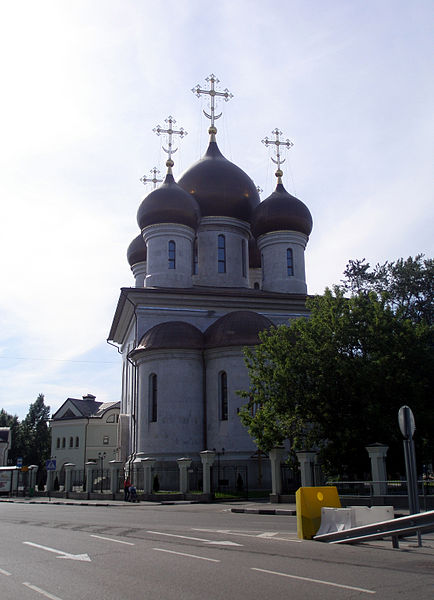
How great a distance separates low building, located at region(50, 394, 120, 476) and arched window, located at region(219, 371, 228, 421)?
24.2 metres

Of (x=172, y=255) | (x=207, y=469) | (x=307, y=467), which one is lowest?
(x=207, y=469)

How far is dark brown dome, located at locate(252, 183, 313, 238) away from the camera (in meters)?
35.9

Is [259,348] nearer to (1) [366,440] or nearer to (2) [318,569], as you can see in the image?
(1) [366,440]

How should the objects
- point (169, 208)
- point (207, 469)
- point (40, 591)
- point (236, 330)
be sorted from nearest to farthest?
1. point (40, 591)
2. point (207, 469)
3. point (236, 330)
4. point (169, 208)

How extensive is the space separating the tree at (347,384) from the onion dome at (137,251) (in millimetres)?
20653

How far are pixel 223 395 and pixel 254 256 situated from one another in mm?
13834

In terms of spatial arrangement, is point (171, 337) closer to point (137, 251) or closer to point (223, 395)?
point (223, 395)

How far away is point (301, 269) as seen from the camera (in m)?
36.7

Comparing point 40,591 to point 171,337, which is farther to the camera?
point 171,337

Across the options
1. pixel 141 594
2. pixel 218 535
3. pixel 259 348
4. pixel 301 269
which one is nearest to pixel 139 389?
pixel 259 348

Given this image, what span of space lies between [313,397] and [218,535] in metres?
9.53

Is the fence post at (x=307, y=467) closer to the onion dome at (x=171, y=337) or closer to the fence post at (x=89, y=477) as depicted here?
the onion dome at (x=171, y=337)

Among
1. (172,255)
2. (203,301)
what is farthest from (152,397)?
(172,255)

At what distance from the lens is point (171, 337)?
99.2ft
